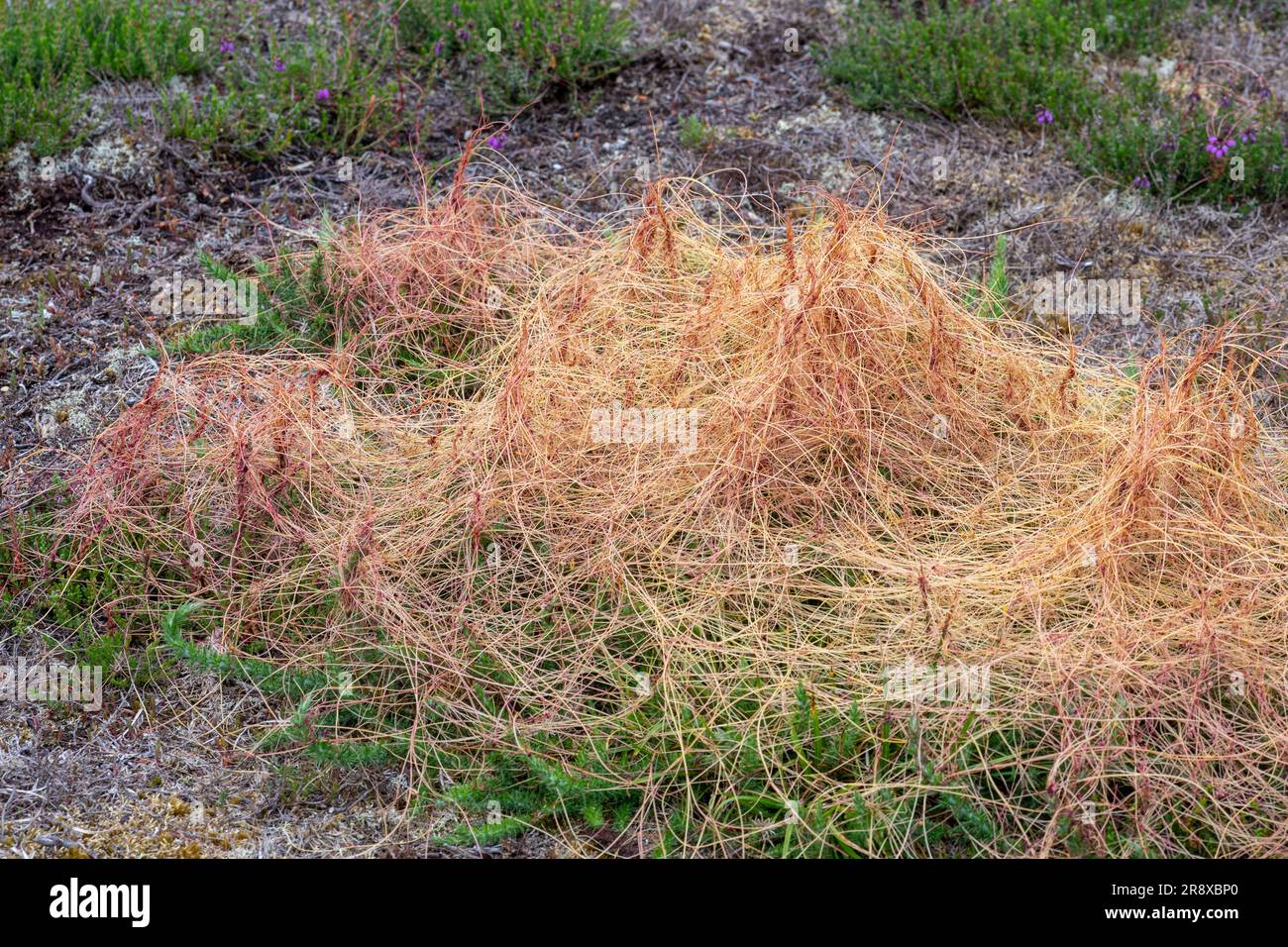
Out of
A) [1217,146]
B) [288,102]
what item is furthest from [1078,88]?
[288,102]

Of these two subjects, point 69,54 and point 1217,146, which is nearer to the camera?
point 1217,146

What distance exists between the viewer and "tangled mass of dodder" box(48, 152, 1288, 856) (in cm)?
336

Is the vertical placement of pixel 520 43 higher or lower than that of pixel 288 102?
higher

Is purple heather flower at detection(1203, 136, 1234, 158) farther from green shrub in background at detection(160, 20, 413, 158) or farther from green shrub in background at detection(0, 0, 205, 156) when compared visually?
green shrub in background at detection(0, 0, 205, 156)

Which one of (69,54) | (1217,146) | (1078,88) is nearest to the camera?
(1217,146)

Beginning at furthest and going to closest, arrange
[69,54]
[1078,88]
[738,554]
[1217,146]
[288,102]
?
[1078,88] → [288,102] → [69,54] → [1217,146] → [738,554]

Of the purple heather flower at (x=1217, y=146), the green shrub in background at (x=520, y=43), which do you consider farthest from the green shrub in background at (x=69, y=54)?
the purple heather flower at (x=1217, y=146)

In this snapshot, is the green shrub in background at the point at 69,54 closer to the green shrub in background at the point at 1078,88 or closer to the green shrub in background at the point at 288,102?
the green shrub in background at the point at 288,102

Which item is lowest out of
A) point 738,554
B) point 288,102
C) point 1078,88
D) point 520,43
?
point 738,554

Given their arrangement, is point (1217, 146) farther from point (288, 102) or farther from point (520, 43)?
point (288, 102)

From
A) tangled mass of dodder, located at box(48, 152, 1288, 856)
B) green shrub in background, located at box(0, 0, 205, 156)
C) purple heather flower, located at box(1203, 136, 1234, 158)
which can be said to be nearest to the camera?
tangled mass of dodder, located at box(48, 152, 1288, 856)

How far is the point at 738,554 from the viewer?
3.99 metres

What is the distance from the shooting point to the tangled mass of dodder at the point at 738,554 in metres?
3.36

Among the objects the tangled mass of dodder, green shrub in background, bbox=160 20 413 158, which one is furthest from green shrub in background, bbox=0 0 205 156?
the tangled mass of dodder
